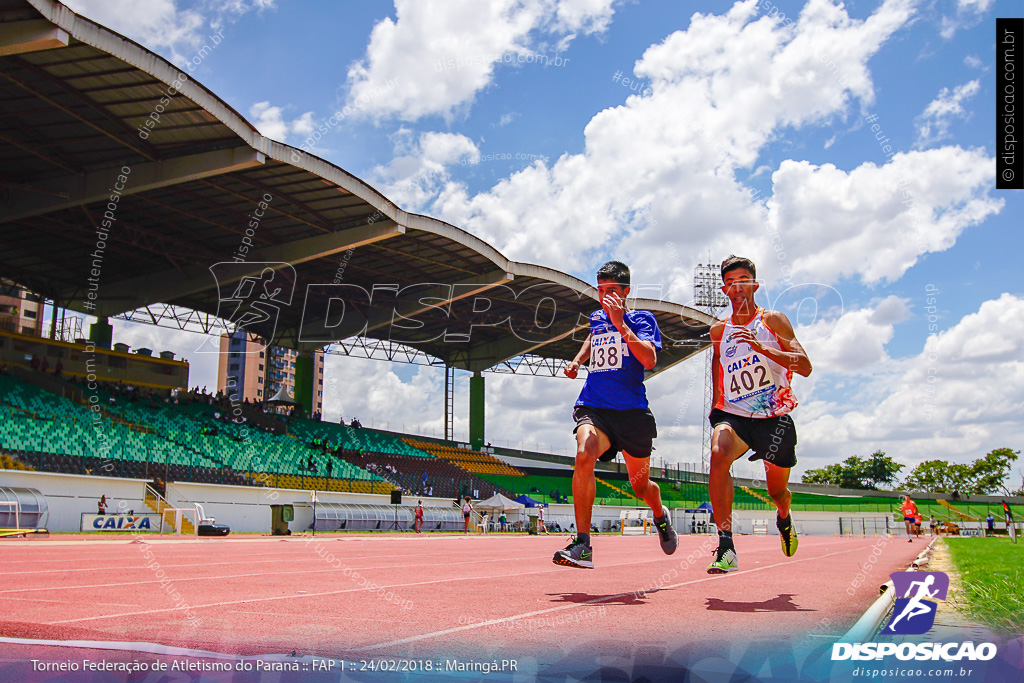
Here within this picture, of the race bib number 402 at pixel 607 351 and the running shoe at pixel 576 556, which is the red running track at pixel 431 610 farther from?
the race bib number 402 at pixel 607 351

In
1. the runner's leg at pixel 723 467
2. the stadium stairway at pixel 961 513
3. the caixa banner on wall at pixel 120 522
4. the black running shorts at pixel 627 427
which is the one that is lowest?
the stadium stairway at pixel 961 513

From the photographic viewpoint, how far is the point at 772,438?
5035 millimetres

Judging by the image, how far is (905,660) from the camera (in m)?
3.15

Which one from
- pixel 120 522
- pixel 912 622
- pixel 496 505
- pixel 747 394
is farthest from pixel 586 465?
pixel 496 505

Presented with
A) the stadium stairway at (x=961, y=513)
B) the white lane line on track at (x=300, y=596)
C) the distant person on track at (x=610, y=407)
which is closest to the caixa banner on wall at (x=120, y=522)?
the white lane line on track at (x=300, y=596)

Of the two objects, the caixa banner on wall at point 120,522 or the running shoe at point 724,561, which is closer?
the running shoe at point 724,561

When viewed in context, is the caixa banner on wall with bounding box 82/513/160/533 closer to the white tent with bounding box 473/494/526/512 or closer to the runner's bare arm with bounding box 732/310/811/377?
the white tent with bounding box 473/494/526/512

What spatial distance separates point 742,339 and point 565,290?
3850 centimetres

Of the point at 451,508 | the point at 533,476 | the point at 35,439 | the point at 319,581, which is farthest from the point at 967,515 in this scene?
the point at 319,581

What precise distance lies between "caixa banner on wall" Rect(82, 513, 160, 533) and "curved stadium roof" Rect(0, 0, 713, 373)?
1039 centimetres

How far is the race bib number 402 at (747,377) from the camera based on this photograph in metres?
4.99

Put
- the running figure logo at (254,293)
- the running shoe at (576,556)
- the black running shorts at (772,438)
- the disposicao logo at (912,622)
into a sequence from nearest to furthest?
the disposicao logo at (912,622)
the black running shorts at (772,438)
the running shoe at (576,556)
the running figure logo at (254,293)

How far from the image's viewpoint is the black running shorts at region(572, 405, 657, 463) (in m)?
5.65

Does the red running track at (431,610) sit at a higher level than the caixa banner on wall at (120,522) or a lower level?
higher
